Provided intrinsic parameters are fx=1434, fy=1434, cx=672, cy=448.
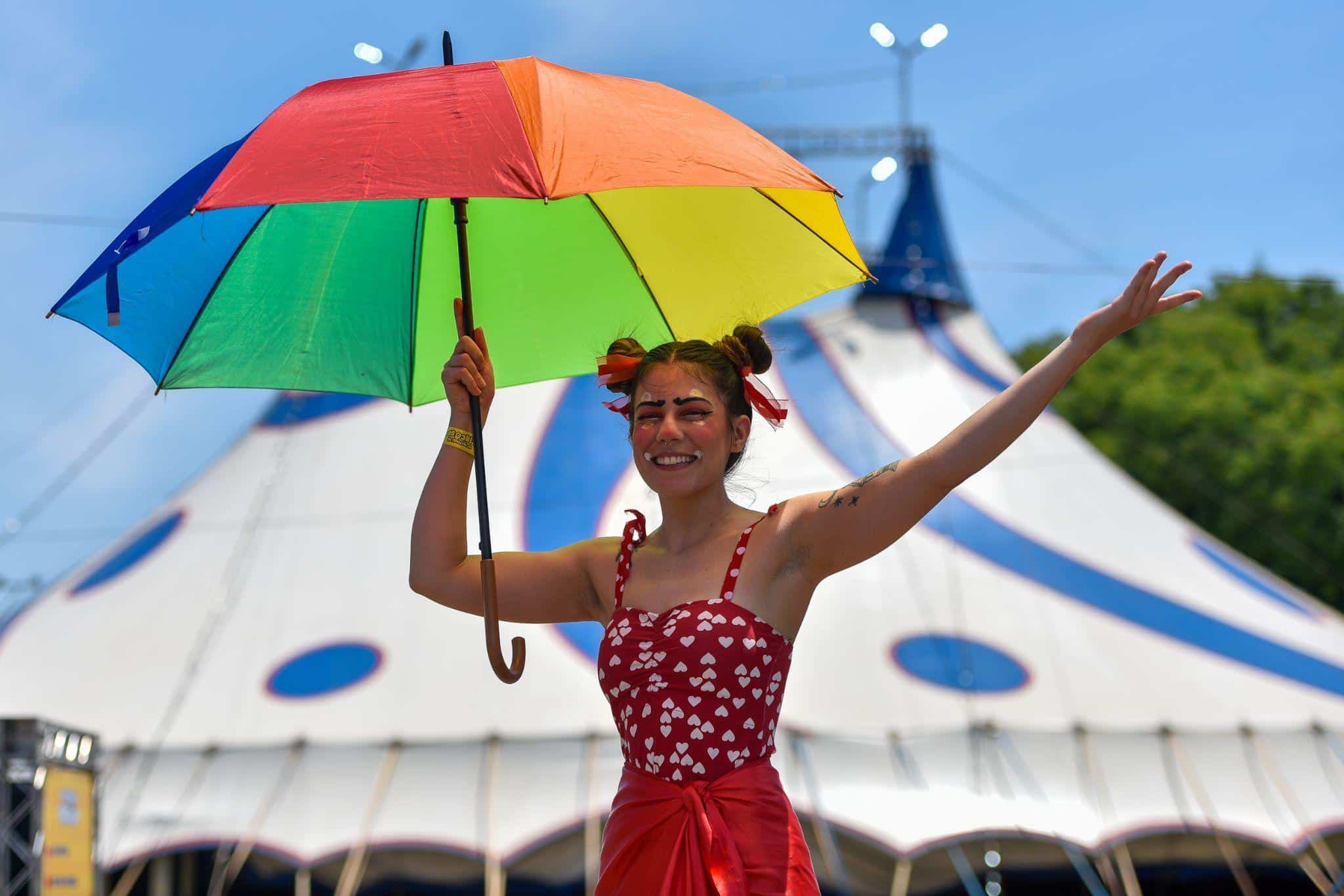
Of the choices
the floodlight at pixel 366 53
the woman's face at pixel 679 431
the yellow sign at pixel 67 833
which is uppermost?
the floodlight at pixel 366 53

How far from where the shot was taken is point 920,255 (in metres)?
8.16

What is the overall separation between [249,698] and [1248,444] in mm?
14513

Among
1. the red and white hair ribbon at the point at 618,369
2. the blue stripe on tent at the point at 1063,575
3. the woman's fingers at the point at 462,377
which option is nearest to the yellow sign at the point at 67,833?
the blue stripe on tent at the point at 1063,575

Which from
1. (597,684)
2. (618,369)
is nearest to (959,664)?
(597,684)

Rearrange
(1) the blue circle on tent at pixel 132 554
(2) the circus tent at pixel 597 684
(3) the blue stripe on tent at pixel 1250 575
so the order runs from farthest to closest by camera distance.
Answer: (3) the blue stripe on tent at pixel 1250 575
(1) the blue circle on tent at pixel 132 554
(2) the circus tent at pixel 597 684

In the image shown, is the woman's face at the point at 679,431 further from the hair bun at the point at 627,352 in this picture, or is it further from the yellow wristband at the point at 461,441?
the yellow wristband at the point at 461,441

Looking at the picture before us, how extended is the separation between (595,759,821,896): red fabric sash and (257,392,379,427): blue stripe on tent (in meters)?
5.58

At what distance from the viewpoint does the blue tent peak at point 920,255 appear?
798cm

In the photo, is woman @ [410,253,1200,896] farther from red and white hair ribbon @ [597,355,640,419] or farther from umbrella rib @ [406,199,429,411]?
umbrella rib @ [406,199,429,411]

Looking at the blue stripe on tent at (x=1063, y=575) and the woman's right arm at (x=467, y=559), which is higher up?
the woman's right arm at (x=467, y=559)

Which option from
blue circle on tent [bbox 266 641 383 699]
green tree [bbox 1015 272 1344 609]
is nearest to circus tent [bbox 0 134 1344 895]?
blue circle on tent [bbox 266 641 383 699]

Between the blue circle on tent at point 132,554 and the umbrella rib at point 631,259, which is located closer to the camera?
the umbrella rib at point 631,259

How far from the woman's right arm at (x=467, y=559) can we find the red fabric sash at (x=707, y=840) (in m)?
0.27

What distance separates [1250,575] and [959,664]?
204 cm
